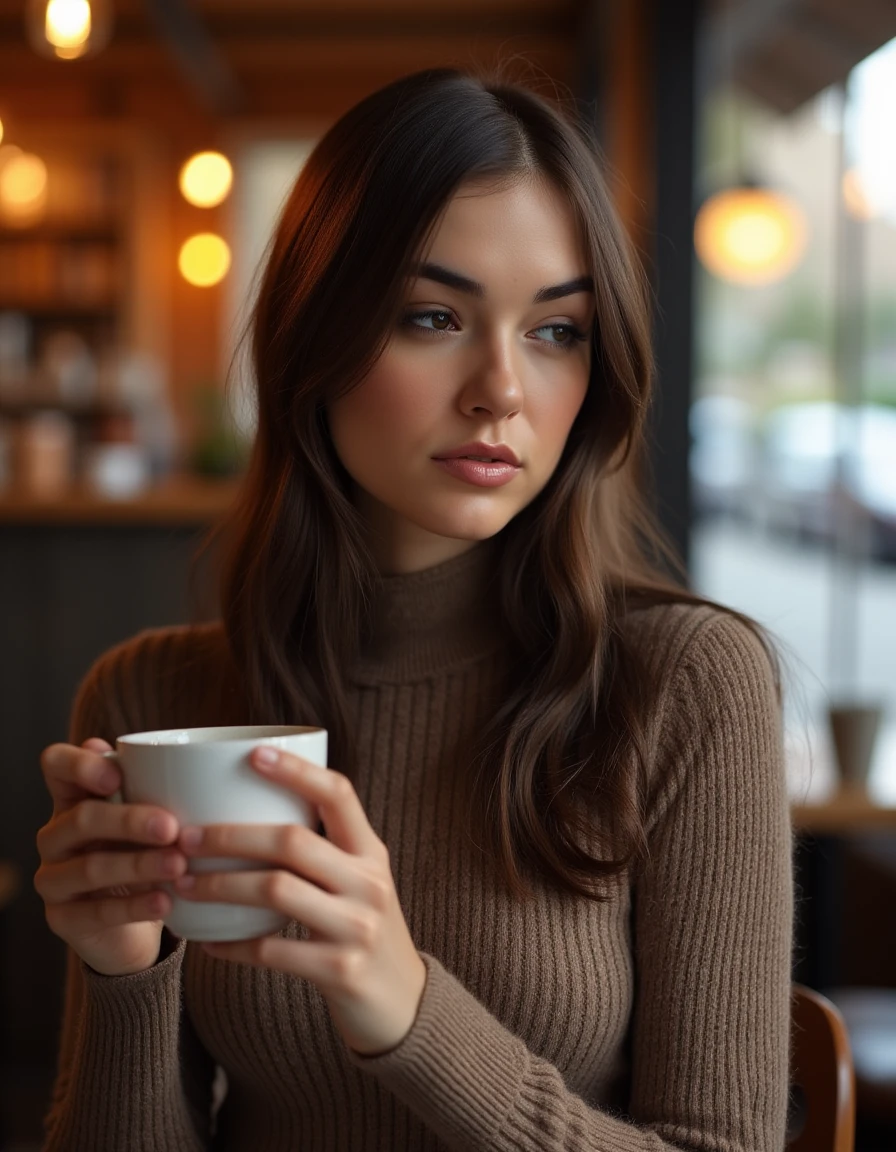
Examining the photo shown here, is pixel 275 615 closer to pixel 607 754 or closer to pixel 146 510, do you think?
pixel 607 754

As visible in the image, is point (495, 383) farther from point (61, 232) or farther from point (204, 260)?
point (61, 232)

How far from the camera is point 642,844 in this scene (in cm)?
115

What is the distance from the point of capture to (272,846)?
74cm

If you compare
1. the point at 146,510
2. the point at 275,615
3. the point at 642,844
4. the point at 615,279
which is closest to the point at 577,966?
the point at 642,844

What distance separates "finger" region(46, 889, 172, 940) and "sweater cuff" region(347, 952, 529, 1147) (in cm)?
18

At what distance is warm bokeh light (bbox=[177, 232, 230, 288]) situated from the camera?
24.1 ft

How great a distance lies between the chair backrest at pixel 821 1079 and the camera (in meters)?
1.14

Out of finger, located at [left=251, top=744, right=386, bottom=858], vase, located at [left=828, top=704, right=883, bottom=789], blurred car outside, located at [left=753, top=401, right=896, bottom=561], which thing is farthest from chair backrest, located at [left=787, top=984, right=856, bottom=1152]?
blurred car outside, located at [left=753, top=401, right=896, bottom=561]

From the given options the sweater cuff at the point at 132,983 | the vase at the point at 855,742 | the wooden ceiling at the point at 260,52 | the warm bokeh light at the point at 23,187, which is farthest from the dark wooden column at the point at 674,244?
the warm bokeh light at the point at 23,187

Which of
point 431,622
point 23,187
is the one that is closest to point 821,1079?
point 431,622

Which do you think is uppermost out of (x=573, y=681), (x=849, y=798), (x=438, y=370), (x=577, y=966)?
(x=438, y=370)

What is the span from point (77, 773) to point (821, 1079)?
722 mm

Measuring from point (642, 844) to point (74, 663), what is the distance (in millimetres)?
2844

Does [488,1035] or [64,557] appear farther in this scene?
[64,557]
